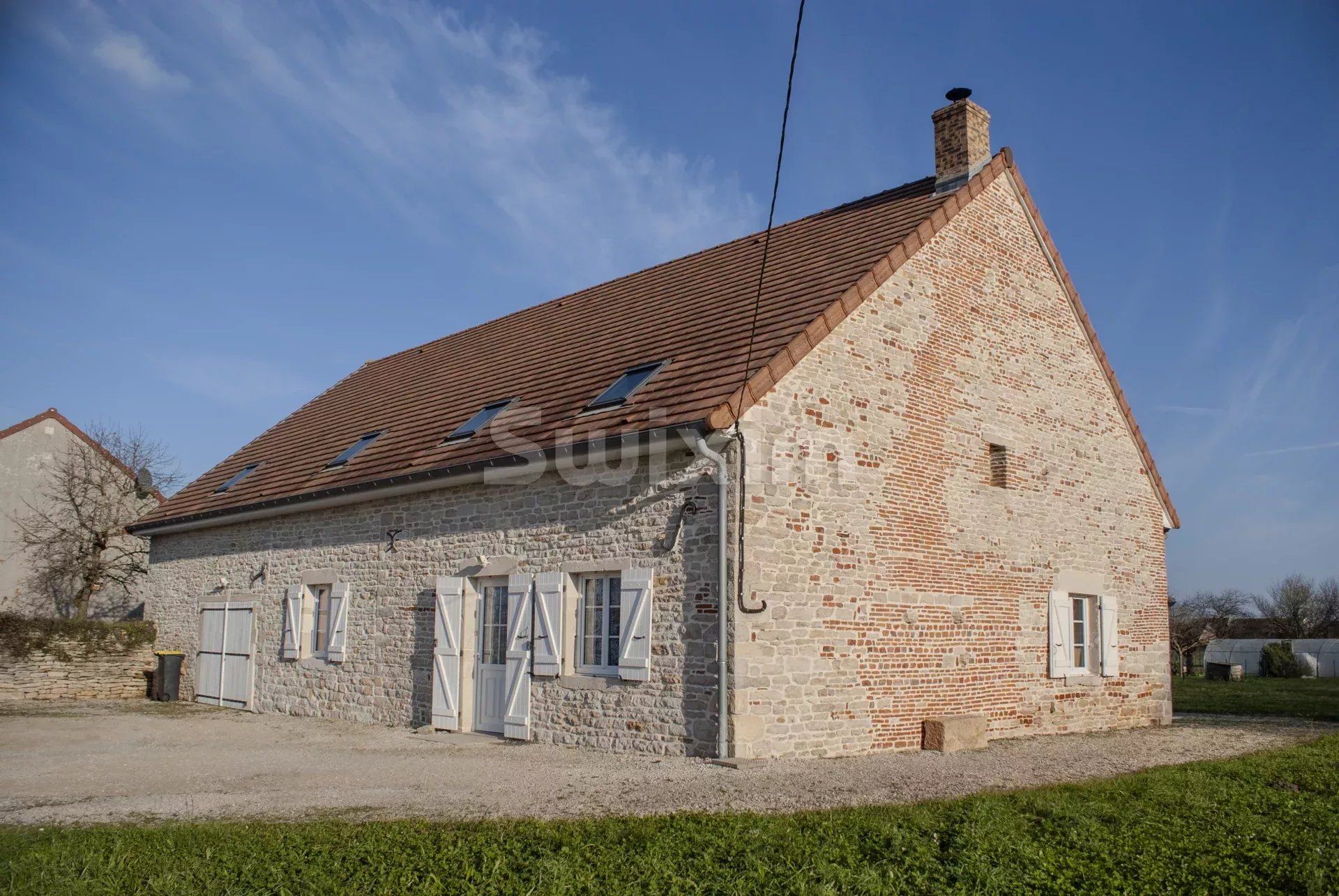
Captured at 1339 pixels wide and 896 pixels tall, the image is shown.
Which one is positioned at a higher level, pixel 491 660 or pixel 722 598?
pixel 722 598

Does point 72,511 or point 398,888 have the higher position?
point 72,511

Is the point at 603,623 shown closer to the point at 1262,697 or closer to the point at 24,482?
the point at 1262,697

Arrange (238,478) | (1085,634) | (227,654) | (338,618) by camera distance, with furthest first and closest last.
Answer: (238,478) → (227,654) → (338,618) → (1085,634)

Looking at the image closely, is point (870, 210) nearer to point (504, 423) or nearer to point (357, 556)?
point (504, 423)

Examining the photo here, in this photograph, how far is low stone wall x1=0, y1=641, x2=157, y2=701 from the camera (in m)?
16.2

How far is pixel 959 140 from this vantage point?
1238 centimetres

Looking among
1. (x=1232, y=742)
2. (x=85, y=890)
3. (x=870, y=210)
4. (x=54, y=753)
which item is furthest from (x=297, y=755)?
(x=1232, y=742)

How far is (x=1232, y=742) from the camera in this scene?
11.1 m

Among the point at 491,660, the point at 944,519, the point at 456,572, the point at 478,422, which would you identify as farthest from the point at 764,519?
the point at 478,422

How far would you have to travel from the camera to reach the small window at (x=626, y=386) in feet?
35.0

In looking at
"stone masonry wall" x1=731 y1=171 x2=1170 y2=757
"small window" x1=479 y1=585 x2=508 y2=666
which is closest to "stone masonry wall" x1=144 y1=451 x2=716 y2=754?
"small window" x1=479 y1=585 x2=508 y2=666

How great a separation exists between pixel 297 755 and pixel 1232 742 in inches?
405

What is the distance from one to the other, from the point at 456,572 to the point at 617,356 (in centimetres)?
328

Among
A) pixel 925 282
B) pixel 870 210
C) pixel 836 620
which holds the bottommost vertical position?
pixel 836 620
